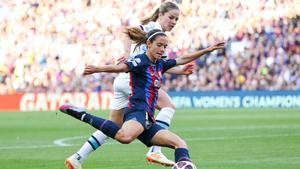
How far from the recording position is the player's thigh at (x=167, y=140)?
334 inches

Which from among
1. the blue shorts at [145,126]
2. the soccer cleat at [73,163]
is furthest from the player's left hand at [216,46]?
the soccer cleat at [73,163]

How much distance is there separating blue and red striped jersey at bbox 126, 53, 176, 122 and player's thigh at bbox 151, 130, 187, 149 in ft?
1.01

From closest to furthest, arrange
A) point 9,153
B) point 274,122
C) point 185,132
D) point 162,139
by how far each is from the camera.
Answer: point 162,139 → point 9,153 → point 185,132 → point 274,122

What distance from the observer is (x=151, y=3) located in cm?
3462

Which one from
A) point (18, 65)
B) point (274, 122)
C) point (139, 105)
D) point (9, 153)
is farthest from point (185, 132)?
point (18, 65)

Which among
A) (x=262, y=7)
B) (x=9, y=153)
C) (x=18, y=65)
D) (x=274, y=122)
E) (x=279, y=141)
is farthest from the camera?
(x=18, y=65)

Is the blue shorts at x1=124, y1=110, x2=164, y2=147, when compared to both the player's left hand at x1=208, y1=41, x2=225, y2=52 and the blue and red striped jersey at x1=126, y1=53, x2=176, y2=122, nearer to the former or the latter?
the blue and red striped jersey at x1=126, y1=53, x2=176, y2=122

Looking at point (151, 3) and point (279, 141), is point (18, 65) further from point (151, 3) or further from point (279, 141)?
point (279, 141)

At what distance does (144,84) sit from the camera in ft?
28.9

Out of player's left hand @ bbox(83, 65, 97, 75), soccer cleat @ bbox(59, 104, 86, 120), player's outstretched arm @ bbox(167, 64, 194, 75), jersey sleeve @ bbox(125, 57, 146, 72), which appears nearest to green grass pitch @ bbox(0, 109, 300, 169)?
player's outstretched arm @ bbox(167, 64, 194, 75)

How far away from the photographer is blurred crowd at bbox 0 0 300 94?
3250cm

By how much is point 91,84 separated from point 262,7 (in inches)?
313

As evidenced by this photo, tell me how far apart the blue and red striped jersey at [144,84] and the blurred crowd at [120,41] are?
77.8 feet

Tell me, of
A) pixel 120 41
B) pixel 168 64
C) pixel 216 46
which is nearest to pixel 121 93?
pixel 168 64
